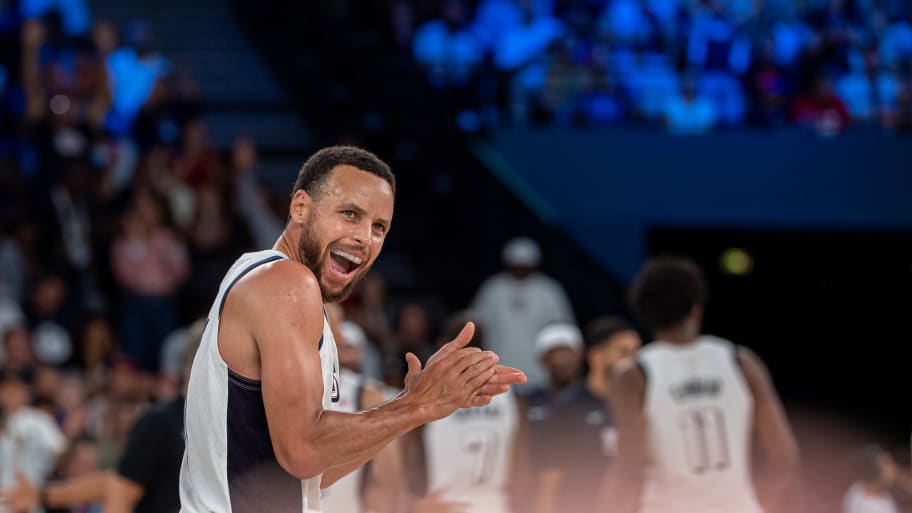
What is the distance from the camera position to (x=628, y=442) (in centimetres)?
570

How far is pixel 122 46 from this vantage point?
1470 centimetres

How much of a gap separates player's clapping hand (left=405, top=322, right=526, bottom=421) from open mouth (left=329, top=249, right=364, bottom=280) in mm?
376

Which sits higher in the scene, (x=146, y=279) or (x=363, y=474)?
(x=146, y=279)

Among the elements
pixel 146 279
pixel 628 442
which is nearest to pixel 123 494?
pixel 628 442

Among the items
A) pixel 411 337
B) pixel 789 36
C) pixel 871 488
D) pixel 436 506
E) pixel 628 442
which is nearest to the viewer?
pixel 436 506

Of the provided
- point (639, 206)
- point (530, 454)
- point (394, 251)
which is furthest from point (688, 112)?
point (530, 454)

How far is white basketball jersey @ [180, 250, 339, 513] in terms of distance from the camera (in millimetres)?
3443

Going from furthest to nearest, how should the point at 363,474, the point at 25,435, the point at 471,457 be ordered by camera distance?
1. the point at 25,435
2. the point at 471,457
3. the point at 363,474

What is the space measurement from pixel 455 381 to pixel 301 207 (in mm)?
692

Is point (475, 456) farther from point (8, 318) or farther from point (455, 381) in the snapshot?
point (8, 318)

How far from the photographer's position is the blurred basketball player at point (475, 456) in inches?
272

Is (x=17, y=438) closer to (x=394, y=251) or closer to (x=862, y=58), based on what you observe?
(x=394, y=251)

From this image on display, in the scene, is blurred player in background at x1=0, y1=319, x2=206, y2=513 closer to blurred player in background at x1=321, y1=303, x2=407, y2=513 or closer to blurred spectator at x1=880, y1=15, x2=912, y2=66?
blurred player in background at x1=321, y1=303, x2=407, y2=513

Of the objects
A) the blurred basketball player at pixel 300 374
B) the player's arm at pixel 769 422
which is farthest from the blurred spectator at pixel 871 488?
the blurred basketball player at pixel 300 374
